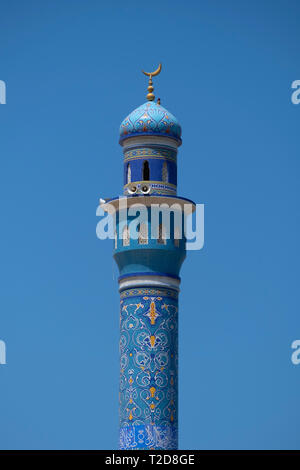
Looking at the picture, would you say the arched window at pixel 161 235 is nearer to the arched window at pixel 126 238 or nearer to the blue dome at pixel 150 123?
the arched window at pixel 126 238

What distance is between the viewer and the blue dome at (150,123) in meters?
79.2

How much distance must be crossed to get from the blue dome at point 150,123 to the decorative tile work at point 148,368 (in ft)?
21.9

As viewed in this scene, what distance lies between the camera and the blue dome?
7919cm

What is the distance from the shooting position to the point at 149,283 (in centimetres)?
7775

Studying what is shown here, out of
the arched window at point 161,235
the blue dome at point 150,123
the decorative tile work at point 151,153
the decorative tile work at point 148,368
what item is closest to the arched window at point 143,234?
the arched window at point 161,235

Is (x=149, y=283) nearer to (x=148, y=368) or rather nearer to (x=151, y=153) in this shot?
(x=148, y=368)

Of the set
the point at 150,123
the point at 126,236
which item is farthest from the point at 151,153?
the point at 126,236

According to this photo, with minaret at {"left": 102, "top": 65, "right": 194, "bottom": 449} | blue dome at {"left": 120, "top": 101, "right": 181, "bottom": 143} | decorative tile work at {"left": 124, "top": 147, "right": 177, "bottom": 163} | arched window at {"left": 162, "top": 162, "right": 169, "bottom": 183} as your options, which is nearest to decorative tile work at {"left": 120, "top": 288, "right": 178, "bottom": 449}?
minaret at {"left": 102, "top": 65, "right": 194, "bottom": 449}

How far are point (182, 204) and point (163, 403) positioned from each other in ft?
27.7

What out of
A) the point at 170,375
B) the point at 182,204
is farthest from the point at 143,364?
the point at 182,204

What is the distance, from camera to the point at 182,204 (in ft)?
259
